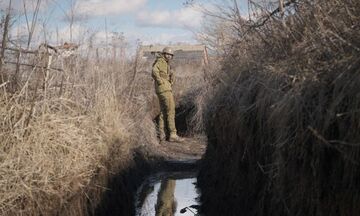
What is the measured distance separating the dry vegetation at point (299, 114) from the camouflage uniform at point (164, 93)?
7.64 m

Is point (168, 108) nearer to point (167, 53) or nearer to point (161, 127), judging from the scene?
point (161, 127)

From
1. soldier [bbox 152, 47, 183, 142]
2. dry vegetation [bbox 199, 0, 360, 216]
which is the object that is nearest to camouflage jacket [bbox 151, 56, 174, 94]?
soldier [bbox 152, 47, 183, 142]

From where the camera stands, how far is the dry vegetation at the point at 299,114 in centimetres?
420

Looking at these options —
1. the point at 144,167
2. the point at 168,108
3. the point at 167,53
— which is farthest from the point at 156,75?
the point at 144,167

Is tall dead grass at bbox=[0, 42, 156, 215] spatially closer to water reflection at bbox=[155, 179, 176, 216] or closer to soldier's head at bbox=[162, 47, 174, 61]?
water reflection at bbox=[155, 179, 176, 216]

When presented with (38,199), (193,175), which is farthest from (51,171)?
(193,175)

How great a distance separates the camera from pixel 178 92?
1820 centimetres

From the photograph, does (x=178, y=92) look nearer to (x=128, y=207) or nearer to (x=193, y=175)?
(x=193, y=175)

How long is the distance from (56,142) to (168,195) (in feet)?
13.8

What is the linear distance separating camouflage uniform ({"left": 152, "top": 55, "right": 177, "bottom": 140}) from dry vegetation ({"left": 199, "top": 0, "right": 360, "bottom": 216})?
7642 millimetres

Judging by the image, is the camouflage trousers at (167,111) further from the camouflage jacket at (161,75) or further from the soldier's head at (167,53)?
the soldier's head at (167,53)

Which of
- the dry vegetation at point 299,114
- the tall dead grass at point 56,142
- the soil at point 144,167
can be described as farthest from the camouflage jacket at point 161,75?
the dry vegetation at point 299,114

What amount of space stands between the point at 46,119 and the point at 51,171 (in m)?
0.80

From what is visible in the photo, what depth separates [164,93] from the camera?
15.2m
